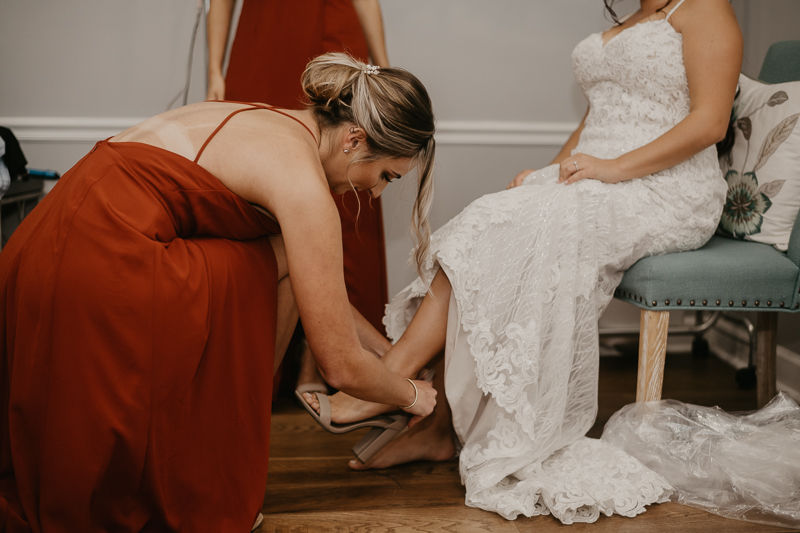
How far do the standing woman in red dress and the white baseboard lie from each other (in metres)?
1.29

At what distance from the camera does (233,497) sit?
1.04 m

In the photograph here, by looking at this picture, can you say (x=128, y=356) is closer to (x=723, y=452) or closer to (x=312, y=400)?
(x=312, y=400)

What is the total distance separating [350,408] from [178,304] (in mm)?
515

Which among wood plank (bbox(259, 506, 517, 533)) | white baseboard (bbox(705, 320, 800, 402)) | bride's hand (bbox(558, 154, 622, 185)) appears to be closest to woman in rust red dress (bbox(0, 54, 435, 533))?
wood plank (bbox(259, 506, 517, 533))

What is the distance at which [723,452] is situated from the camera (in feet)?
4.19

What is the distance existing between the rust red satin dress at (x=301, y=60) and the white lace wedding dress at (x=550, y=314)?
409 millimetres

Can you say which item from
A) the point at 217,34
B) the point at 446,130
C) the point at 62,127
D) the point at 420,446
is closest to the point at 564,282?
the point at 420,446

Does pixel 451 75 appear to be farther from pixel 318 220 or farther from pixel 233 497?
pixel 233 497

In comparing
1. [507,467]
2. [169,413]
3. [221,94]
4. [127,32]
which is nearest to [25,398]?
[169,413]

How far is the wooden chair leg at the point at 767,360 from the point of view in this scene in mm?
1511

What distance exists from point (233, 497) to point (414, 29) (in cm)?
165

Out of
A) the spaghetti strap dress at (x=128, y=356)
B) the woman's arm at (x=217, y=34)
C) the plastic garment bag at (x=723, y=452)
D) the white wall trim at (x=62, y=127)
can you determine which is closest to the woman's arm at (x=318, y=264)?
the spaghetti strap dress at (x=128, y=356)

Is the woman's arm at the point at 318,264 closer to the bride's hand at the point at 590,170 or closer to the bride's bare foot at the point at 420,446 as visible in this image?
the bride's bare foot at the point at 420,446

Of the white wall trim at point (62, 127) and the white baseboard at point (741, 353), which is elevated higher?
the white wall trim at point (62, 127)
